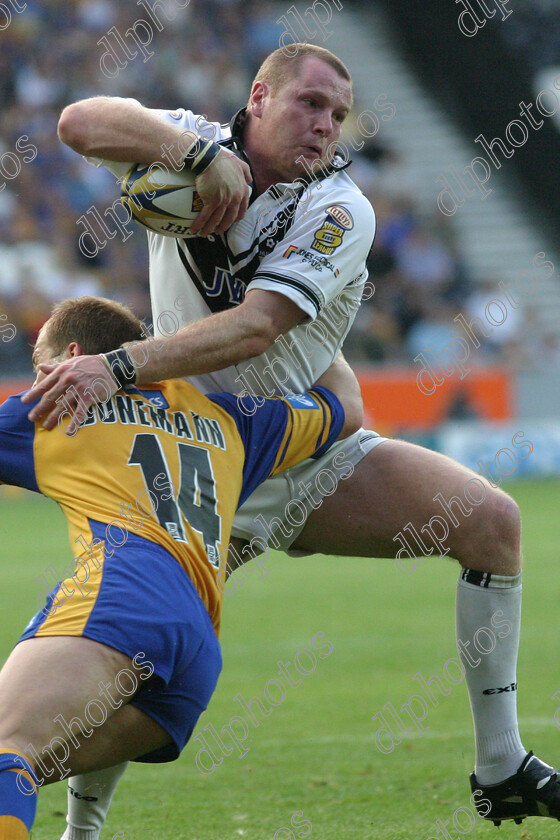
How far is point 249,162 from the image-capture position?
3732 millimetres

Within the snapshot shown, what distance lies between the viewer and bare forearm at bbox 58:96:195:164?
10.5ft

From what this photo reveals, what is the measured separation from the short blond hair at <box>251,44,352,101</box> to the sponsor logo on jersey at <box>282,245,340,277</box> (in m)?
0.61

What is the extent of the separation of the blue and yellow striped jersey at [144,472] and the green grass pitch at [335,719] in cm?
134

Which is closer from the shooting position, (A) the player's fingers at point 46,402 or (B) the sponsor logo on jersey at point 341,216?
(A) the player's fingers at point 46,402

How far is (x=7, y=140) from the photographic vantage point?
49.7 feet

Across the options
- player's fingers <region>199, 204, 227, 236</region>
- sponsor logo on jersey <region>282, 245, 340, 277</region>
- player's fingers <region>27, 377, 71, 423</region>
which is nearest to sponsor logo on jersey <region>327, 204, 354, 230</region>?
sponsor logo on jersey <region>282, 245, 340, 277</region>

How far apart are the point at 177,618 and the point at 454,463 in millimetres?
1644

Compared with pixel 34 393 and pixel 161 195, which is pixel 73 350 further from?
pixel 161 195

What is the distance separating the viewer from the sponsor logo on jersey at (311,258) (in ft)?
11.0

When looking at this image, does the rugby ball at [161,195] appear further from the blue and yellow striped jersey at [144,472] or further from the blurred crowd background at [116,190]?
the blurred crowd background at [116,190]

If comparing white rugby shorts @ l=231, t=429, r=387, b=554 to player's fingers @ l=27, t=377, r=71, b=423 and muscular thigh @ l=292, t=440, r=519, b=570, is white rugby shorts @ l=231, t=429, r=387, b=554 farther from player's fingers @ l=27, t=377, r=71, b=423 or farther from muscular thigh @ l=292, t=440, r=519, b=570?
player's fingers @ l=27, t=377, r=71, b=423

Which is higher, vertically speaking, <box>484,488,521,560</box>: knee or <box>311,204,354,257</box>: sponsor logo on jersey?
<box>311,204,354,257</box>: sponsor logo on jersey

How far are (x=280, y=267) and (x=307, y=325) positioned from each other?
466 mm

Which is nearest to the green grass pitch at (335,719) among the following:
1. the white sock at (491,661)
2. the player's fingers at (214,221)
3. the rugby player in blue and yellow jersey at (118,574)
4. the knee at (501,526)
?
the white sock at (491,661)
